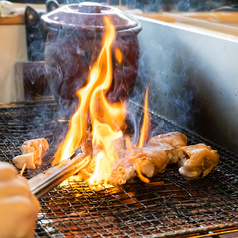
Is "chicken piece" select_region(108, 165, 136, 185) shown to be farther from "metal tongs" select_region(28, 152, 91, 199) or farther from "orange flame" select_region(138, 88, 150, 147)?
"orange flame" select_region(138, 88, 150, 147)

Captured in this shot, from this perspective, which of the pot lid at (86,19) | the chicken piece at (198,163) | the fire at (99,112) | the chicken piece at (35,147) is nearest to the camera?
the chicken piece at (198,163)

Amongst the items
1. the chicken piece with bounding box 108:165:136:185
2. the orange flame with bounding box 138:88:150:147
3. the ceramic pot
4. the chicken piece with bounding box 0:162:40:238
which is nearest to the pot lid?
the ceramic pot

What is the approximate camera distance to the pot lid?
2939 millimetres

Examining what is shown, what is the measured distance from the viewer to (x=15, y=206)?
118 cm

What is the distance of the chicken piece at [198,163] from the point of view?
2.32 m

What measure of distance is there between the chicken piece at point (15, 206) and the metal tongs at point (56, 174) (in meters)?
0.38

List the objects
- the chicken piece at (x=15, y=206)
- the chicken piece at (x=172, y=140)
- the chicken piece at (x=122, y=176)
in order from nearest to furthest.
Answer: the chicken piece at (x=15, y=206)
the chicken piece at (x=122, y=176)
the chicken piece at (x=172, y=140)

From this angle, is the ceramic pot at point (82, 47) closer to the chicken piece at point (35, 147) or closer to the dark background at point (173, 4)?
the chicken piece at point (35, 147)

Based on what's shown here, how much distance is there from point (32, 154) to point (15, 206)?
1227 mm

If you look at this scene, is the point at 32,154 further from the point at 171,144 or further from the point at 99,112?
the point at 171,144

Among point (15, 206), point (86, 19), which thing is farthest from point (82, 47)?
point (15, 206)

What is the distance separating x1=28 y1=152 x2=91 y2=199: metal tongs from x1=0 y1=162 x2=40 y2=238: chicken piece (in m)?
0.38

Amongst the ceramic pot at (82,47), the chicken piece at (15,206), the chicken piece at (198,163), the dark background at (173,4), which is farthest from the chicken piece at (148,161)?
the dark background at (173,4)

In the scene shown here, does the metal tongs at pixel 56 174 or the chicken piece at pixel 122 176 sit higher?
the metal tongs at pixel 56 174
